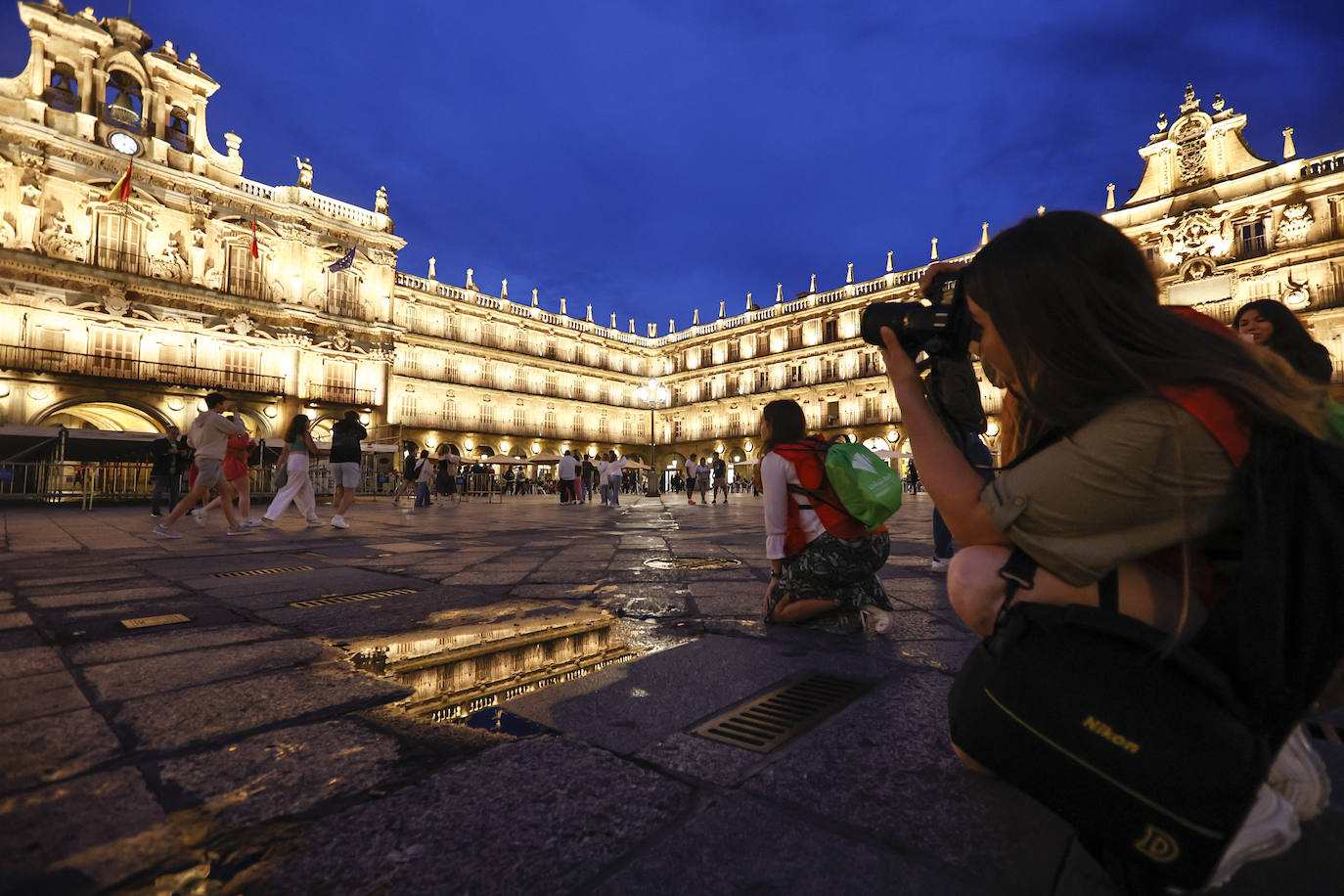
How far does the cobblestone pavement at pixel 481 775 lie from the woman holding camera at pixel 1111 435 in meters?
0.38

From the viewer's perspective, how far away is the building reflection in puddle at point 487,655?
1599mm

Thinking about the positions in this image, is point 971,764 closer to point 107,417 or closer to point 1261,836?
point 1261,836

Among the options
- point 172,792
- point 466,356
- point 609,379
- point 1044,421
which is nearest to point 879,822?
point 1044,421

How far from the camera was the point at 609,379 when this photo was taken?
37.5m

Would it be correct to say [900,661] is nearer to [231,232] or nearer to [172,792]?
[172,792]

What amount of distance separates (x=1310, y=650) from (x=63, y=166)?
25.0 metres

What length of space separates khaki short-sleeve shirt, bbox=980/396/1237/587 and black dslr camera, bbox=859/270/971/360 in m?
0.31

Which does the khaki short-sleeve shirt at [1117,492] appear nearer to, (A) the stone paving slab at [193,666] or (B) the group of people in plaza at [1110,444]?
(B) the group of people in plaza at [1110,444]

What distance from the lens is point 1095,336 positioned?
2.92 feet

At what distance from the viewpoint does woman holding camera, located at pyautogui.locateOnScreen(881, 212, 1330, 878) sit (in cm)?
81

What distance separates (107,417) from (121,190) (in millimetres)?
7435

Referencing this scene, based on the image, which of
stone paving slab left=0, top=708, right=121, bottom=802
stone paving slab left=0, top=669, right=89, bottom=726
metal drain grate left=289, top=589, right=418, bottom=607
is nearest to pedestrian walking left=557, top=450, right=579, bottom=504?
metal drain grate left=289, top=589, right=418, bottom=607

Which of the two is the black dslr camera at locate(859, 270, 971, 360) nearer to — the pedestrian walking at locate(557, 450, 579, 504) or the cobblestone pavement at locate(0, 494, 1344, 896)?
the cobblestone pavement at locate(0, 494, 1344, 896)

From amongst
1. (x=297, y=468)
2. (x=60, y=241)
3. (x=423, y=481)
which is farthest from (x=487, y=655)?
(x=60, y=241)
